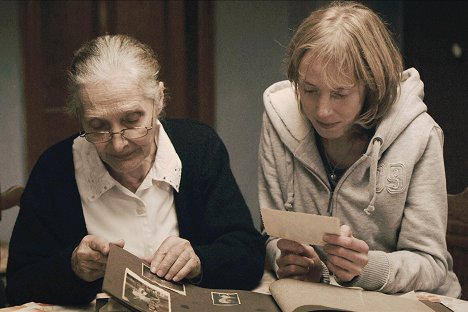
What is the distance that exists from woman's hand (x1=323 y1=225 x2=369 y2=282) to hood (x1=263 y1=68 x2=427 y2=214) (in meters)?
0.24

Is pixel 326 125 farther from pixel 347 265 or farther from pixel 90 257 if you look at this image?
pixel 90 257

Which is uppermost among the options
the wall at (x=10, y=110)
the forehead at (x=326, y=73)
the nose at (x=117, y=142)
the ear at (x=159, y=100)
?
the forehead at (x=326, y=73)

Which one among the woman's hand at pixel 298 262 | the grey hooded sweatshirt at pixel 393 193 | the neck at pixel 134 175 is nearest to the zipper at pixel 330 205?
the grey hooded sweatshirt at pixel 393 193

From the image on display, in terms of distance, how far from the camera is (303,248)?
63.1 inches

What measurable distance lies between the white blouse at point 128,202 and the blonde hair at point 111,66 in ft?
0.42

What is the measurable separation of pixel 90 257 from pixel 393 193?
2.43 ft

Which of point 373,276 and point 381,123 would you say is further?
point 381,123

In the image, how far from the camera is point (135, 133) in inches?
64.7

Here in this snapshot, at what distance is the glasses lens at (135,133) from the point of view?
1.63 m

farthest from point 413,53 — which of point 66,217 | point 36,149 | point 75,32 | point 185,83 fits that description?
point 66,217

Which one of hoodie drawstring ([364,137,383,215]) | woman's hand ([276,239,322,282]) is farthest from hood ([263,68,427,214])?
woman's hand ([276,239,322,282])

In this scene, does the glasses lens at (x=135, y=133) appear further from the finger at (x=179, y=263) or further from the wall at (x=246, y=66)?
the wall at (x=246, y=66)

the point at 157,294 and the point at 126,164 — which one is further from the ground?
the point at 126,164

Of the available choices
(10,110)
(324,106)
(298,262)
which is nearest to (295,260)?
(298,262)
